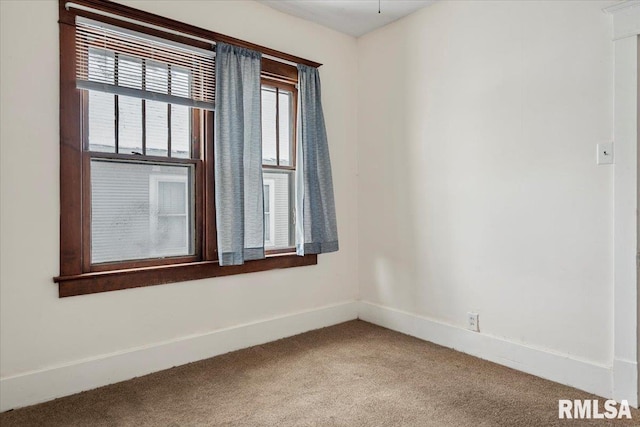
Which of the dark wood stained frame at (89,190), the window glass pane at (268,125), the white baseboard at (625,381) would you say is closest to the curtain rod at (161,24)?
the dark wood stained frame at (89,190)

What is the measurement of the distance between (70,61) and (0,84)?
379 millimetres

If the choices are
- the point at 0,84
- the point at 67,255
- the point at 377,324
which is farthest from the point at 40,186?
the point at 377,324

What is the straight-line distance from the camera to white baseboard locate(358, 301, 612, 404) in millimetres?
2294

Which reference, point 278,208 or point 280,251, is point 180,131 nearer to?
point 278,208

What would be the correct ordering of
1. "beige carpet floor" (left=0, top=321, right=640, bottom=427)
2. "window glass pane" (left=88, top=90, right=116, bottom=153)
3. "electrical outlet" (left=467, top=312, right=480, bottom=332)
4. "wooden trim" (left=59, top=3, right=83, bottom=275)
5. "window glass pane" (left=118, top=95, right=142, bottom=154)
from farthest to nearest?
"electrical outlet" (left=467, top=312, right=480, bottom=332), "window glass pane" (left=118, top=95, right=142, bottom=154), "window glass pane" (left=88, top=90, right=116, bottom=153), "wooden trim" (left=59, top=3, right=83, bottom=275), "beige carpet floor" (left=0, top=321, right=640, bottom=427)

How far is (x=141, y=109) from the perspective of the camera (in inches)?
103

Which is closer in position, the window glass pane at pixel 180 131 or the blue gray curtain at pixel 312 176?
the window glass pane at pixel 180 131

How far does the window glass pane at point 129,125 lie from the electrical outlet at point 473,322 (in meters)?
2.64

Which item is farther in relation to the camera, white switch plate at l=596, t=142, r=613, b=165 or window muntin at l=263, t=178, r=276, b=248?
window muntin at l=263, t=178, r=276, b=248

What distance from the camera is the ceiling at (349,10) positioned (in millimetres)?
3109

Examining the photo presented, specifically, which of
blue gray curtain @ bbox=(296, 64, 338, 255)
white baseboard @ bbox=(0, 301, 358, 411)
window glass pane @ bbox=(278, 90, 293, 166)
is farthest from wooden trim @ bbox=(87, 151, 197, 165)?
white baseboard @ bbox=(0, 301, 358, 411)

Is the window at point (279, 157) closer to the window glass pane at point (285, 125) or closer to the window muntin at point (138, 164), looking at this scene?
the window glass pane at point (285, 125)

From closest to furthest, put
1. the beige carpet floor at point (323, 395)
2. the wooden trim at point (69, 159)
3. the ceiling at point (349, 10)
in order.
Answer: the beige carpet floor at point (323, 395)
the wooden trim at point (69, 159)
the ceiling at point (349, 10)

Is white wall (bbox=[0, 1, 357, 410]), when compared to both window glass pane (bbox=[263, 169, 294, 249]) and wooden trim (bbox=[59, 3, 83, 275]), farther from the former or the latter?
window glass pane (bbox=[263, 169, 294, 249])
